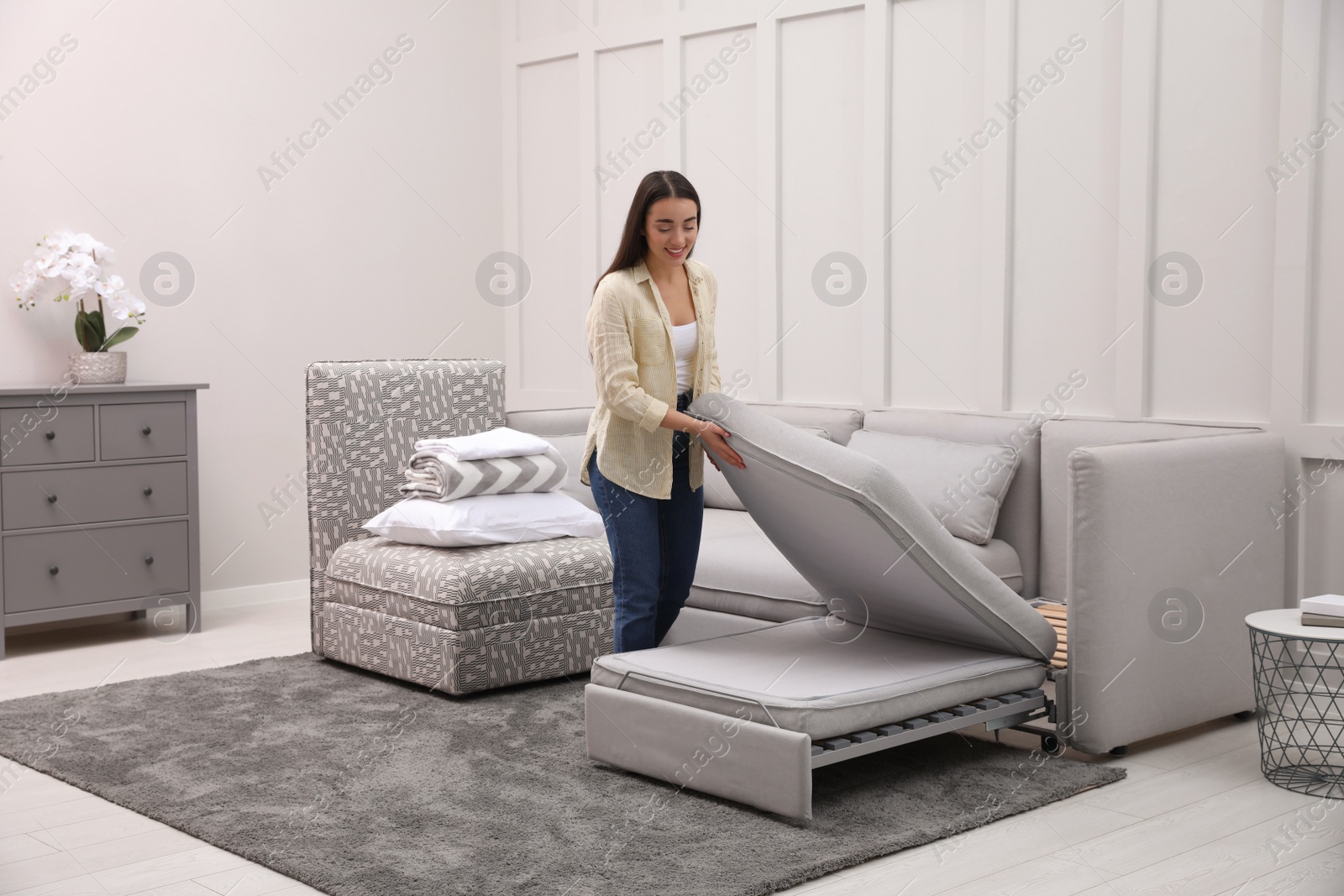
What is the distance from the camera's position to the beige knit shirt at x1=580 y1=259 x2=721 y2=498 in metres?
3.11

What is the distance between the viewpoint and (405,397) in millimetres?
4672

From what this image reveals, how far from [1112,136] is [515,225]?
3.31 metres

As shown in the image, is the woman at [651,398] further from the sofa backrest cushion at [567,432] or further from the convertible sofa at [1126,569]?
the sofa backrest cushion at [567,432]

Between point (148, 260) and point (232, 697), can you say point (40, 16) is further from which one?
point (232, 697)

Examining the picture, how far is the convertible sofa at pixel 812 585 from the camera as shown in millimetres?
3271

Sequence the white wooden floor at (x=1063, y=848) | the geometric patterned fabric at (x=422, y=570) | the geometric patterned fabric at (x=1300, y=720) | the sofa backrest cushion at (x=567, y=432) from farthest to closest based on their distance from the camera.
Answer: the sofa backrest cushion at (x=567, y=432) → the geometric patterned fabric at (x=422, y=570) → the geometric patterned fabric at (x=1300, y=720) → the white wooden floor at (x=1063, y=848)

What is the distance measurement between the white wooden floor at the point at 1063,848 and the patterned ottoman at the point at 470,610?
3.75ft

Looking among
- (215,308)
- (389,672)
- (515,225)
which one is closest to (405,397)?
(389,672)

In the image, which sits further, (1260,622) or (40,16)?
(40,16)

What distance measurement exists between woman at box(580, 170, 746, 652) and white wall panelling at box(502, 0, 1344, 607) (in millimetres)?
1727

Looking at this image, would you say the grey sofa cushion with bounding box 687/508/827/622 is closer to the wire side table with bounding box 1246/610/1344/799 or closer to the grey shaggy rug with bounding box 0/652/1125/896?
the grey shaggy rug with bounding box 0/652/1125/896

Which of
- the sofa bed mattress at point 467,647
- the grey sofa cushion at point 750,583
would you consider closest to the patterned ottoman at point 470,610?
the sofa bed mattress at point 467,647

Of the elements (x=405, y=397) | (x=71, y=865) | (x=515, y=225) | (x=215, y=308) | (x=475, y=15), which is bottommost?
(x=71, y=865)

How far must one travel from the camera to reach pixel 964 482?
4191mm
